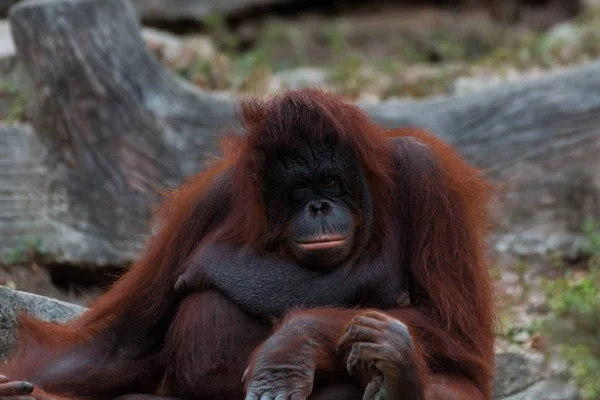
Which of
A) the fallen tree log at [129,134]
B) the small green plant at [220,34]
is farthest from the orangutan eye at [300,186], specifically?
the small green plant at [220,34]

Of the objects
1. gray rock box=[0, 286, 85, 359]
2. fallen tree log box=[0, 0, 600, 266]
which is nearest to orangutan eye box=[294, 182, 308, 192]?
gray rock box=[0, 286, 85, 359]

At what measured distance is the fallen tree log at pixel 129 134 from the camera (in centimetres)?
673

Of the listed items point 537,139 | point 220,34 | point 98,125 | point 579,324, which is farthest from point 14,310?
point 220,34

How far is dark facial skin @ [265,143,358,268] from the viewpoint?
384 cm

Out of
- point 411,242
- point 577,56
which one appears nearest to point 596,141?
point 577,56

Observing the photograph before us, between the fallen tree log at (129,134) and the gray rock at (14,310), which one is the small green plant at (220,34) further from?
the gray rock at (14,310)

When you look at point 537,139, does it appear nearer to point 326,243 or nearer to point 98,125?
point 98,125

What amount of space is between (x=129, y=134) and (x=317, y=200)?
10.2ft

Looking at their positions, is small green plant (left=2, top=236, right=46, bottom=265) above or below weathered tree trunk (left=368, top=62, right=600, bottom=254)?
below

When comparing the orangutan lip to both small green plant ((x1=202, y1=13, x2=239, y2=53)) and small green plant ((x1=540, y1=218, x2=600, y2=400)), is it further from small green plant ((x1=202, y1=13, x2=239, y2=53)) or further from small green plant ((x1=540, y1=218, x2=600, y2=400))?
small green plant ((x1=202, y1=13, x2=239, y2=53))

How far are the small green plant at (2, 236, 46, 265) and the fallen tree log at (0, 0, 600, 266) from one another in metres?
0.04

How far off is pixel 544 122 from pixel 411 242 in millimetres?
3220

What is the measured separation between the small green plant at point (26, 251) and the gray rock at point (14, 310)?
64.2 inches

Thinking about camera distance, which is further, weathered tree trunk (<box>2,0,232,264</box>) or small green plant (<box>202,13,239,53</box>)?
small green plant (<box>202,13,239,53</box>)
